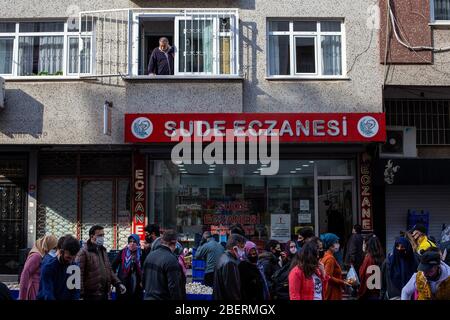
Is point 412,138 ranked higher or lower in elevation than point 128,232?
higher

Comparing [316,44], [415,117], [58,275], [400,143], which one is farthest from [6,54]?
[415,117]

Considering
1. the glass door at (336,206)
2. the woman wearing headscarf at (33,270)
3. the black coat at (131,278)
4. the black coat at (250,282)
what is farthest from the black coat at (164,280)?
the glass door at (336,206)

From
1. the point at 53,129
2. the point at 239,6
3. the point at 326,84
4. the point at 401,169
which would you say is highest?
the point at 239,6

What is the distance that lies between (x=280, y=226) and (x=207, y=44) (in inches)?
192

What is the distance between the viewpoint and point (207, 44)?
15.4 meters

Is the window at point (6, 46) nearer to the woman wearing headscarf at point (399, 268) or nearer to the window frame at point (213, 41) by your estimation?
the window frame at point (213, 41)

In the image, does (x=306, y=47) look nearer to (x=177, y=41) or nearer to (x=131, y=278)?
(x=177, y=41)

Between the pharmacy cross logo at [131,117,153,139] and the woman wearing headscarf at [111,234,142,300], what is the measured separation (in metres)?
4.56

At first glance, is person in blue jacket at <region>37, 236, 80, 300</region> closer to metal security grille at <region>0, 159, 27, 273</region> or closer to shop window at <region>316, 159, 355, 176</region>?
metal security grille at <region>0, 159, 27, 273</region>

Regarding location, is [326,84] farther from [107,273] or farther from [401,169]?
[107,273]

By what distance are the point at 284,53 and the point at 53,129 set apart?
5.86 metres
